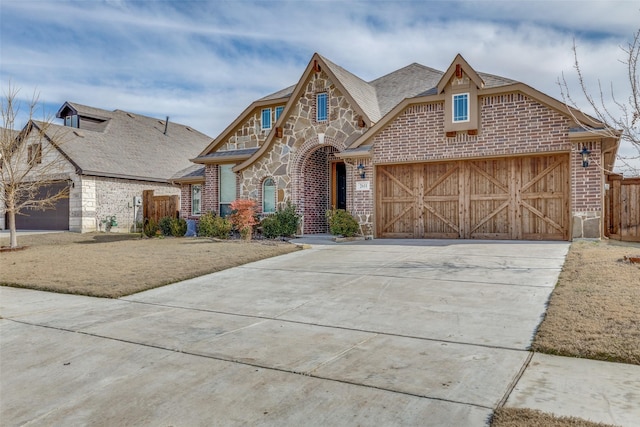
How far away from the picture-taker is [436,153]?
45.9 ft

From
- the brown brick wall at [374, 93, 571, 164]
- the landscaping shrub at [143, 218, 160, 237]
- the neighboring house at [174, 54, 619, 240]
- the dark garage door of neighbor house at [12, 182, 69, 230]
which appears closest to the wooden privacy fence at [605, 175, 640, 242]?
the neighboring house at [174, 54, 619, 240]

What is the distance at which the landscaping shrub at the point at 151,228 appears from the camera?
1953 cm

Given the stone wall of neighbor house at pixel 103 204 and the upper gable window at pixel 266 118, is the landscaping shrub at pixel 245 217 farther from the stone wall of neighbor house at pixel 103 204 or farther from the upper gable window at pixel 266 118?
the stone wall of neighbor house at pixel 103 204

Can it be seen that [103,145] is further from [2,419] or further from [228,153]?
[2,419]

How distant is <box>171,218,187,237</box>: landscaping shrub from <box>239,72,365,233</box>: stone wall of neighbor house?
3.39m

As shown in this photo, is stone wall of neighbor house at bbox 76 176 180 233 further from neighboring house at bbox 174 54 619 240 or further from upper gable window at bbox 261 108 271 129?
upper gable window at bbox 261 108 271 129

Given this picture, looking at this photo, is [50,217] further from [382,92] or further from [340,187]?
[382,92]

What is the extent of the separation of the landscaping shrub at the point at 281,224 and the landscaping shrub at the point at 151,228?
6017mm

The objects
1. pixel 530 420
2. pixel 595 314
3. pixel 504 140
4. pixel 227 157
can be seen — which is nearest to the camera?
pixel 530 420

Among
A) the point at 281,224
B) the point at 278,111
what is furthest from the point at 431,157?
the point at 278,111

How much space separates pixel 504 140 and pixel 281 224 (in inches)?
304

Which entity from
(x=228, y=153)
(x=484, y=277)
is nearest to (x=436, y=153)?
(x=484, y=277)

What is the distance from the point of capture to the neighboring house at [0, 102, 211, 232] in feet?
78.8

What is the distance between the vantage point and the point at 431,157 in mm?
14055
